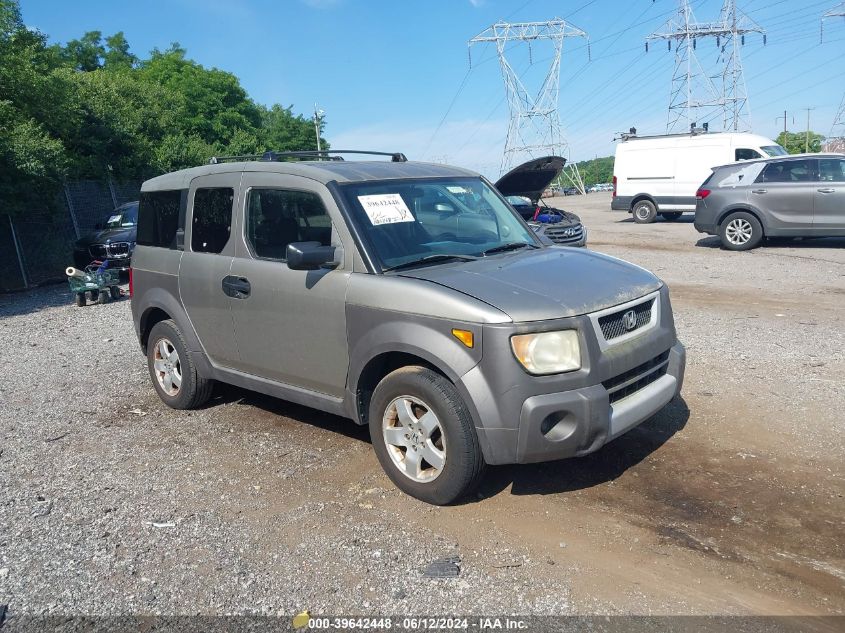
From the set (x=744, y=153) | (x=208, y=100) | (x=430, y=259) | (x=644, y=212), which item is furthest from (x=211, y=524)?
(x=208, y=100)

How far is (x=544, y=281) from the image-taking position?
4047mm

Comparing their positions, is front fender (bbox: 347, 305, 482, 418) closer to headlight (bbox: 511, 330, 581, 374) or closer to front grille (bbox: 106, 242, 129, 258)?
headlight (bbox: 511, 330, 581, 374)

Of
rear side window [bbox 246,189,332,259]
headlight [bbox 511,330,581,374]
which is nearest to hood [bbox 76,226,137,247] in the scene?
rear side window [bbox 246,189,332,259]

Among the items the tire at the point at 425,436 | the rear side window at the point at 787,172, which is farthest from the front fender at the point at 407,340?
the rear side window at the point at 787,172

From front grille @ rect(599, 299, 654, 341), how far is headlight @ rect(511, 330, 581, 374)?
25 cm

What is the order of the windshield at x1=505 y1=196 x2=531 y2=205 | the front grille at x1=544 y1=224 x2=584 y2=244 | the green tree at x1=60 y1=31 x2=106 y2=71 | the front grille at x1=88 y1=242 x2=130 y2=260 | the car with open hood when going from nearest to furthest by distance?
the front grille at x1=544 y1=224 x2=584 y2=244
the car with open hood
the front grille at x1=88 y1=242 x2=130 y2=260
the windshield at x1=505 y1=196 x2=531 y2=205
the green tree at x1=60 y1=31 x2=106 y2=71

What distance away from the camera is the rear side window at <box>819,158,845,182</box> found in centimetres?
1305

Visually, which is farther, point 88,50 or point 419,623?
point 88,50

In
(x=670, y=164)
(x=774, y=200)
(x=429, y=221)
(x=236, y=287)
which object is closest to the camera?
(x=429, y=221)

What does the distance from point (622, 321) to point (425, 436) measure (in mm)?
1300

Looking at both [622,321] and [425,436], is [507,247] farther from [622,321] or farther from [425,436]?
[425,436]

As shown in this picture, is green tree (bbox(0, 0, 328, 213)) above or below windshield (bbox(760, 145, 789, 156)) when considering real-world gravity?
above

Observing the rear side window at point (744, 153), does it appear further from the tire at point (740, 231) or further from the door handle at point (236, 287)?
the door handle at point (236, 287)

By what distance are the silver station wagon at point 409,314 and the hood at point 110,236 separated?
32.6ft
